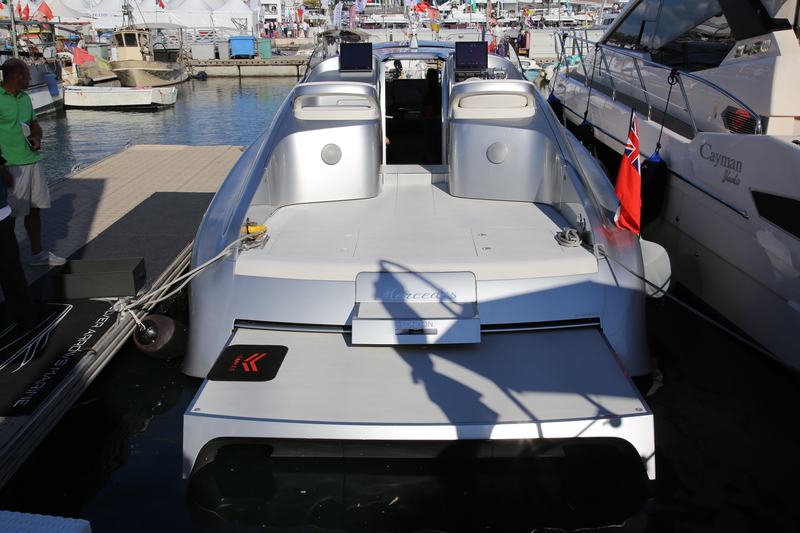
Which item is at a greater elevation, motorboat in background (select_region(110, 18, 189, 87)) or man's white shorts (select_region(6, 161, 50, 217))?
motorboat in background (select_region(110, 18, 189, 87))

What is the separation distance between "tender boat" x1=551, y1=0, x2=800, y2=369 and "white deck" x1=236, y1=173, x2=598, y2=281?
3.73ft

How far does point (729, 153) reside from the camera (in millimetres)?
4137

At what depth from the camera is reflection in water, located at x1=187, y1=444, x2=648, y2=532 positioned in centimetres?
265

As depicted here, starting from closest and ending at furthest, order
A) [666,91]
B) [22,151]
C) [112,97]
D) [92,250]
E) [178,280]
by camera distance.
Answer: [178,280], [22,151], [92,250], [666,91], [112,97]

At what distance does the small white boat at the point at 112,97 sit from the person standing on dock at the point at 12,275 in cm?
1692

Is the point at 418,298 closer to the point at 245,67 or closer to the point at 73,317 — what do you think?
the point at 73,317

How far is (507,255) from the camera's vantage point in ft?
11.2

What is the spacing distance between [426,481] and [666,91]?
471 cm

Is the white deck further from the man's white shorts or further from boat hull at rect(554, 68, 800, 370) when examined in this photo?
the man's white shorts

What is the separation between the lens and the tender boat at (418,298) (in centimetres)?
258

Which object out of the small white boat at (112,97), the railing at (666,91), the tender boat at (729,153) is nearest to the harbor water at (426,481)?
the tender boat at (729,153)

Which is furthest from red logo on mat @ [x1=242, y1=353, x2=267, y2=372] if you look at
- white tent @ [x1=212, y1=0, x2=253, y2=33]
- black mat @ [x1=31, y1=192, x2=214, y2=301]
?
white tent @ [x1=212, y1=0, x2=253, y2=33]

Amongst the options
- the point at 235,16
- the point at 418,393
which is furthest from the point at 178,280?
the point at 235,16

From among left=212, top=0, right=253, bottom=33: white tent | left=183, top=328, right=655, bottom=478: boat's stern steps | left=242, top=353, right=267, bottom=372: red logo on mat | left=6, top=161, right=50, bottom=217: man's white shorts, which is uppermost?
left=212, top=0, right=253, bottom=33: white tent
